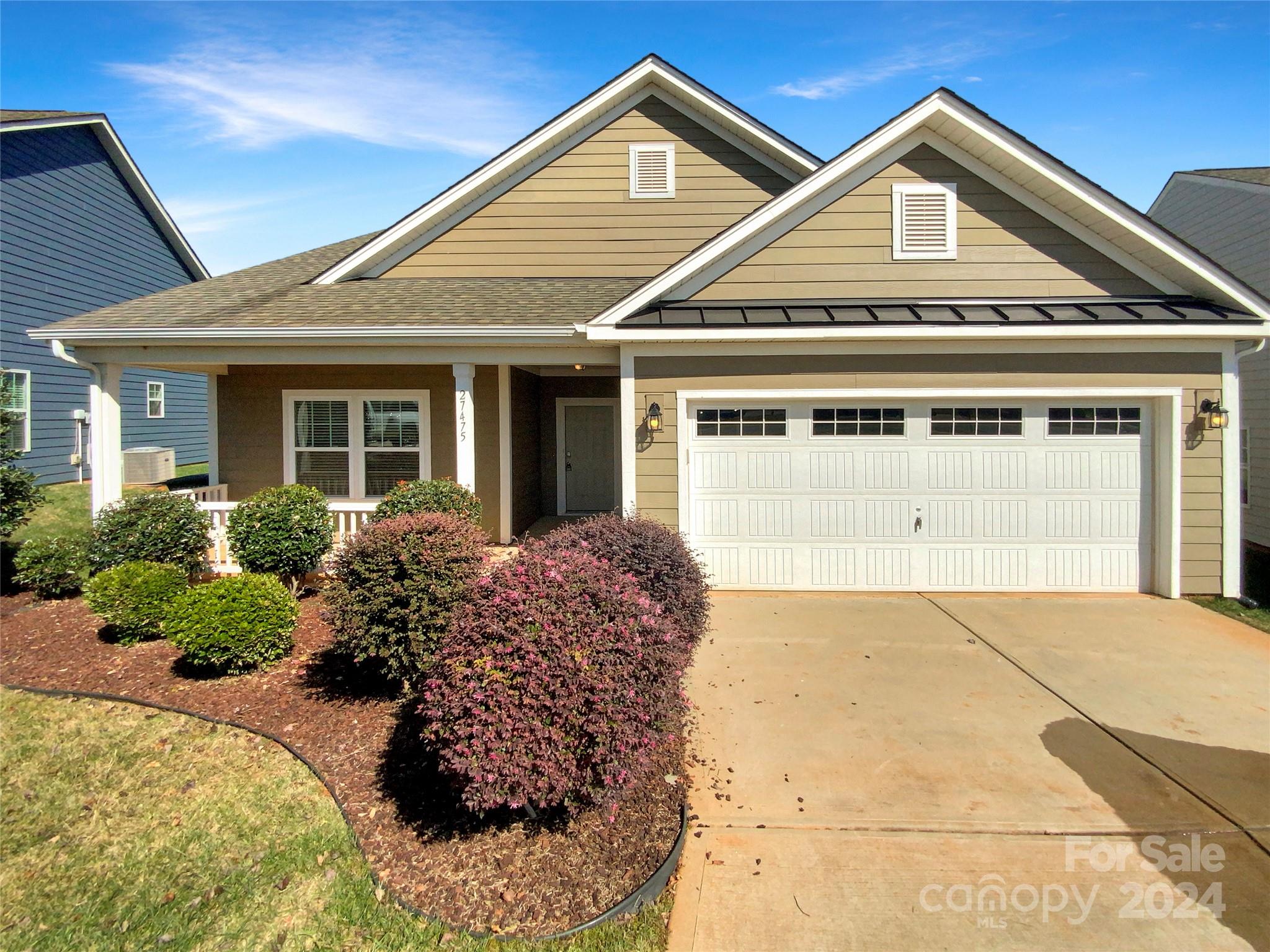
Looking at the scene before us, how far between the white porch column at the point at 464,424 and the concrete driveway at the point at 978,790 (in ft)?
13.3

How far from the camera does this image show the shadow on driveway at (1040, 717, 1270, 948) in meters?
3.11

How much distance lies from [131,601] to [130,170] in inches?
626

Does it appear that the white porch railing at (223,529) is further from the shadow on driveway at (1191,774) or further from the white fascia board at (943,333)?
the shadow on driveway at (1191,774)

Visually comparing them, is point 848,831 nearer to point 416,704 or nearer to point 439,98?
point 416,704

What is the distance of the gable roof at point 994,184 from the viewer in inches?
303

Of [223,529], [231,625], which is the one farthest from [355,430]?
[231,625]

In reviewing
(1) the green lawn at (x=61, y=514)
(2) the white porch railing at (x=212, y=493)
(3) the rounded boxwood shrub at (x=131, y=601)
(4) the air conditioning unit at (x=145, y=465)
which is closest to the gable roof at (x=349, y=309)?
(2) the white porch railing at (x=212, y=493)

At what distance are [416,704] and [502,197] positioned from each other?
858cm

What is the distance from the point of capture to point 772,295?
27.6ft

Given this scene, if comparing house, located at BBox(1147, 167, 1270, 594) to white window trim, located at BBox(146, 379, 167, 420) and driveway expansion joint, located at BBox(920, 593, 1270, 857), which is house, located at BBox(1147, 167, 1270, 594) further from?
white window trim, located at BBox(146, 379, 167, 420)

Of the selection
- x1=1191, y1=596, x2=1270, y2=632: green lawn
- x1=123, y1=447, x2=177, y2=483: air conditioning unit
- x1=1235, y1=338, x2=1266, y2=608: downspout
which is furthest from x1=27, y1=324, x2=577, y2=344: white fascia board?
x1=123, y1=447, x2=177, y2=483: air conditioning unit

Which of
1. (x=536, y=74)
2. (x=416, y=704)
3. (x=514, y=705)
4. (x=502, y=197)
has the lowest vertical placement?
(x=416, y=704)

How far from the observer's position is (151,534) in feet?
25.7

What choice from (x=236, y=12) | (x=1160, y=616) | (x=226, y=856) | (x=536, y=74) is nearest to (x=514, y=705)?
(x=226, y=856)
